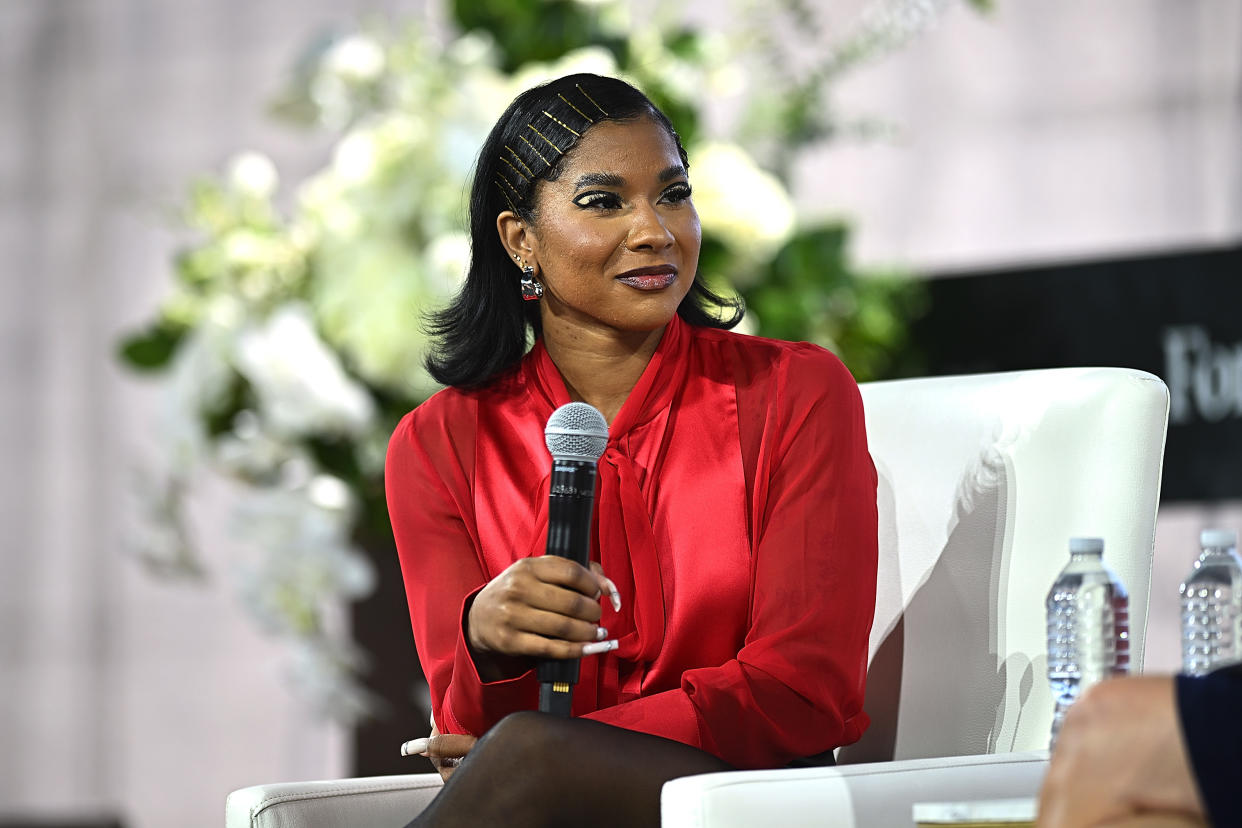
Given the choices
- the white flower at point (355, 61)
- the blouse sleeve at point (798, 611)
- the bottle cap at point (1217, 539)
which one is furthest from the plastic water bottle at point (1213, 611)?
the white flower at point (355, 61)

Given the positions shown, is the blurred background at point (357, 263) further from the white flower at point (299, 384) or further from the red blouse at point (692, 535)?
the red blouse at point (692, 535)

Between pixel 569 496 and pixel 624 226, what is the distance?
0.40 meters

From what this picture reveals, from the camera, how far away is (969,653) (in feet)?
5.73

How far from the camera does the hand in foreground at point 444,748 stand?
1579 millimetres

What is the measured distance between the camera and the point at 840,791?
1330 millimetres

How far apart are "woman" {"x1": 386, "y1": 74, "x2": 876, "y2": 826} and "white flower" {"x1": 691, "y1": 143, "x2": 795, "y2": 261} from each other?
9.3 inches

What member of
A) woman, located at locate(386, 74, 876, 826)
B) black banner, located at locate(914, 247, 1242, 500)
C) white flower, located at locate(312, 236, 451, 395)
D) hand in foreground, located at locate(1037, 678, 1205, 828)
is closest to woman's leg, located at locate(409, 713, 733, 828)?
woman, located at locate(386, 74, 876, 826)

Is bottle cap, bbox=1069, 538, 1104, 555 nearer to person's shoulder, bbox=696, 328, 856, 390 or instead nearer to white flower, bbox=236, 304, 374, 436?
person's shoulder, bbox=696, 328, 856, 390

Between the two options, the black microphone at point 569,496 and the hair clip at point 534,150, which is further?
the hair clip at point 534,150

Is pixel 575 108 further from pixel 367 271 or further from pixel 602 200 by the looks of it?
pixel 367 271

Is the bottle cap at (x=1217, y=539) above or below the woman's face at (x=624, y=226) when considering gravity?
below

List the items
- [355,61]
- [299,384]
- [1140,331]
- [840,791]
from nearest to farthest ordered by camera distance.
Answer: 1. [840,791]
2. [299,384]
3. [355,61]
4. [1140,331]

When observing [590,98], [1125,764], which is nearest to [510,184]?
[590,98]

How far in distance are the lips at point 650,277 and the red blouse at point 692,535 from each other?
0.12 m
